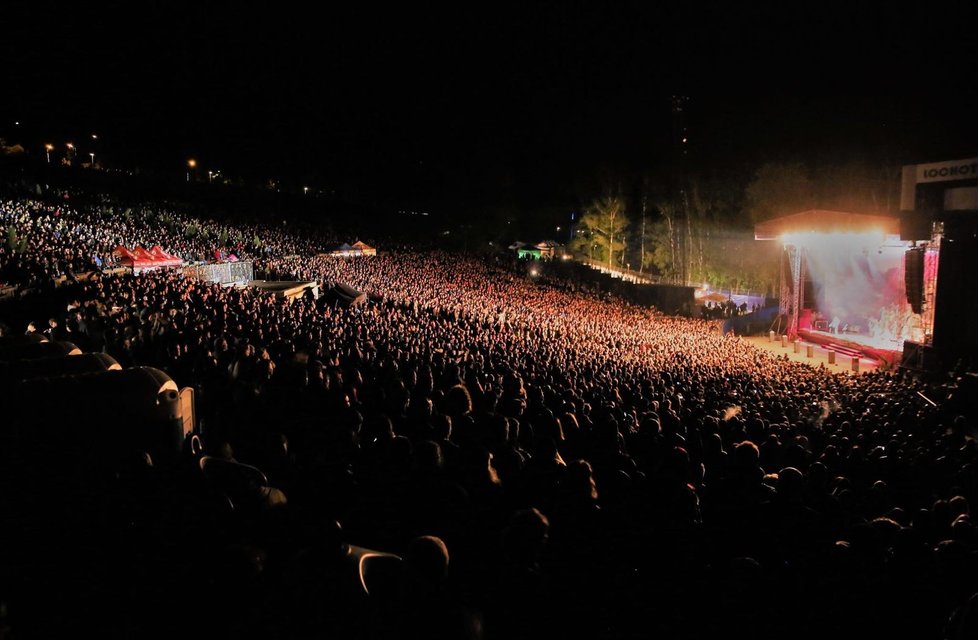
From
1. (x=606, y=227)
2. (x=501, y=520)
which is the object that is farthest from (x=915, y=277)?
(x=606, y=227)

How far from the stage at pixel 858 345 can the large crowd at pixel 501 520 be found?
11.2 meters

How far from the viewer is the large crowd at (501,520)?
2123 millimetres

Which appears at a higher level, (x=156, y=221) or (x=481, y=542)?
(x=156, y=221)

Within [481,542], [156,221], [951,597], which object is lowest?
[951,597]

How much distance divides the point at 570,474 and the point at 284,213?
156 feet

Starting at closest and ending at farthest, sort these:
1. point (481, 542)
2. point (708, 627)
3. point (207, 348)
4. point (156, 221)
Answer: point (708, 627)
point (481, 542)
point (207, 348)
point (156, 221)

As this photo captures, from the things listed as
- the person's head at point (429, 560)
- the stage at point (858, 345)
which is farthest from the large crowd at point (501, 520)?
the stage at point (858, 345)

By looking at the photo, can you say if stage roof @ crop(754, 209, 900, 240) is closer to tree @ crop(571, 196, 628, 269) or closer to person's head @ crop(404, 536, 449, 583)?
person's head @ crop(404, 536, 449, 583)

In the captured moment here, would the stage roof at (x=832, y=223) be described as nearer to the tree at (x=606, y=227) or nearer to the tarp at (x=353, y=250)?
the tarp at (x=353, y=250)

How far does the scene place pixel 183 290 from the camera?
474 inches

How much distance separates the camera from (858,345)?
18.7m

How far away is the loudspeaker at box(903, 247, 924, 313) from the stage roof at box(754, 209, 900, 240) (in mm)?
2966

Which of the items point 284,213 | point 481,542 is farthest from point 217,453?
point 284,213

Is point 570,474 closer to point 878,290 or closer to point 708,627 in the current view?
point 708,627
